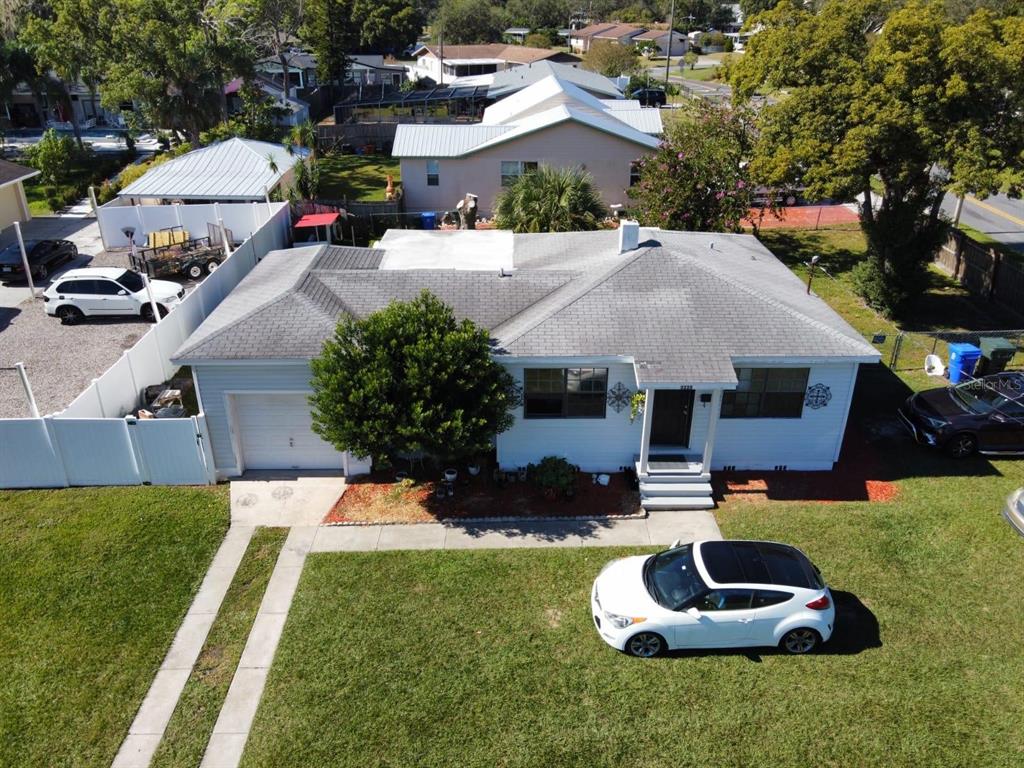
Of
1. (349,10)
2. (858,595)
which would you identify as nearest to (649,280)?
(858,595)

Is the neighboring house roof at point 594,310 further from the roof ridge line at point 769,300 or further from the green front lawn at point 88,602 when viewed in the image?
the green front lawn at point 88,602

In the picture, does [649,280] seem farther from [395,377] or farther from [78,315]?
[78,315]

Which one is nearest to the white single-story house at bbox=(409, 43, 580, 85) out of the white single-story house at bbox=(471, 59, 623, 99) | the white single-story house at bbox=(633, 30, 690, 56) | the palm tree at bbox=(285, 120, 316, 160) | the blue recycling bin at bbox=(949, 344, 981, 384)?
the white single-story house at bbox=(471, 59, 623, 99)

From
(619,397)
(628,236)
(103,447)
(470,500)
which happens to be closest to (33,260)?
(103,447)

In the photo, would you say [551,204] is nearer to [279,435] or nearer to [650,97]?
[279,435]

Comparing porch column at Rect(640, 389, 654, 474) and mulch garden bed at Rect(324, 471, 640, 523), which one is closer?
porch column at Rect(640, 389, 654, 474)

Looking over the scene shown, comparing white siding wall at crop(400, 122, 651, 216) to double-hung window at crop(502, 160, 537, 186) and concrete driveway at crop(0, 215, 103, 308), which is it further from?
concrete driveway at crop(0, 215, 103, 308)
